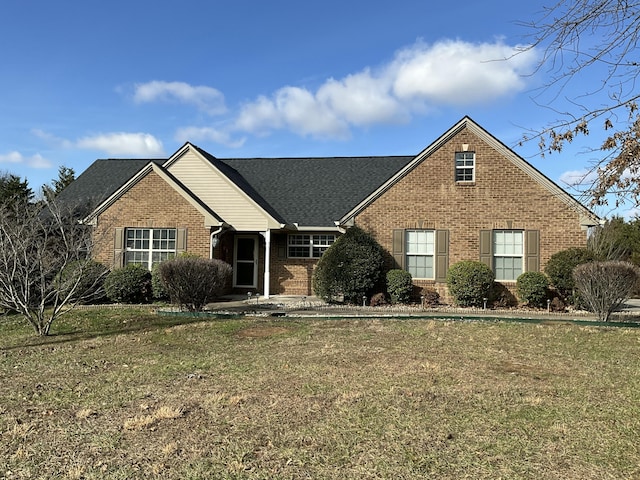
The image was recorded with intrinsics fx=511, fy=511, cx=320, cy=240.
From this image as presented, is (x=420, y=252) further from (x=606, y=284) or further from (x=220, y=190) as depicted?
(x=220, y=190)

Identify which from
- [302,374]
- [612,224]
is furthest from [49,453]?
[612,224]

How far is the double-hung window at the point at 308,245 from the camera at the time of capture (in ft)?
64.0

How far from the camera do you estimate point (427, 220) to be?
17.1m

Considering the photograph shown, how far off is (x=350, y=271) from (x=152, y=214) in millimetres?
7447

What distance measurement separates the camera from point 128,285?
52.8ft

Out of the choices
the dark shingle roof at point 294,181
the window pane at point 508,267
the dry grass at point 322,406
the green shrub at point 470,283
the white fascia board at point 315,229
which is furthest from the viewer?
the dark shingle roof at point 294,181

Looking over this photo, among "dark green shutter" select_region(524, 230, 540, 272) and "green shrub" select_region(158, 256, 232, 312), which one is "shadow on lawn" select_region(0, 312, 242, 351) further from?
"dark green shutter" select_region(524, 230, 540, 272)

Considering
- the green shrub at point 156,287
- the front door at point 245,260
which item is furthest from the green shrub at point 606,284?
the green shrub at point 156,287

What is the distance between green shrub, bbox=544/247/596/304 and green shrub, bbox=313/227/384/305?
523 cm

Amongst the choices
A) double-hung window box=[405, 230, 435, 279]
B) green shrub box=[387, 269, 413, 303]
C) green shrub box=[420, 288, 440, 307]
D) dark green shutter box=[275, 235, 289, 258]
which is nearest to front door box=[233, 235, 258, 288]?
dark green shutter box=[275, 235, 289, 258]

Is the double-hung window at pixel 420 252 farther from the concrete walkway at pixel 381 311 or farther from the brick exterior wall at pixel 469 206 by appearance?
the concrete walkway at pixel 381 311

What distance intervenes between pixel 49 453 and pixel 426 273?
1382 cm

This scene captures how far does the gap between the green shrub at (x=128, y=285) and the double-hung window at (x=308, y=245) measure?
5.50 metres

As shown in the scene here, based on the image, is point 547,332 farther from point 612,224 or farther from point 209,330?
point 612,224
